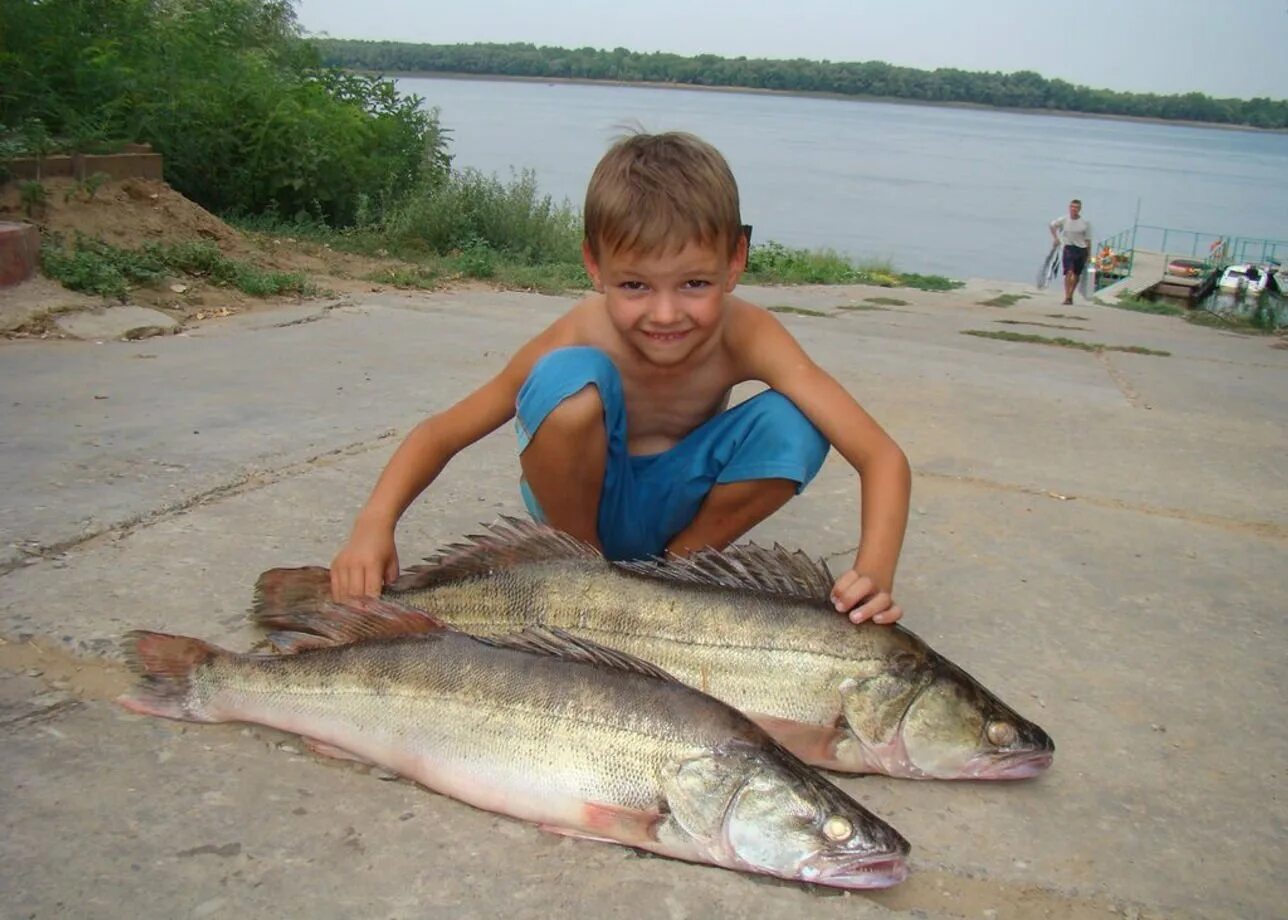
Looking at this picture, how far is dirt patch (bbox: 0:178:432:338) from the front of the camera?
6707 mm

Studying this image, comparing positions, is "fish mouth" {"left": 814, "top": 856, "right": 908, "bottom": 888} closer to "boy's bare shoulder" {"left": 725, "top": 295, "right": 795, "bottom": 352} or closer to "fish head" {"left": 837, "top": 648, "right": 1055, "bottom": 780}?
"fish head" {"left": 837, "top": 648, "right": 1055, "bottom": 780}

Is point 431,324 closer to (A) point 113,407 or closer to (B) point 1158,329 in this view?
(A) point 113,407

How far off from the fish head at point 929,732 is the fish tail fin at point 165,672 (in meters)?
1.33

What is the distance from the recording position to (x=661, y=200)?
2900mm

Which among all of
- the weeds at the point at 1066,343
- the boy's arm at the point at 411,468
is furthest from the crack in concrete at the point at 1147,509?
the weeds at the point at 1066,343

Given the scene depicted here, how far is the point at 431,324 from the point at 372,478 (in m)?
3.95

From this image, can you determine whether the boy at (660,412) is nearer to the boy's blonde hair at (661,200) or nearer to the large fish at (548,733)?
the boy's blonde hair at (661,200)

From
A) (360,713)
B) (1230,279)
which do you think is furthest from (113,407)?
(1230,279)

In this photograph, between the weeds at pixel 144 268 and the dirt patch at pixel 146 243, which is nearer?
the dirt patch at pixel 146 243

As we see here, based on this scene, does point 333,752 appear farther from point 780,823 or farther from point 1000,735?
point 1000,735

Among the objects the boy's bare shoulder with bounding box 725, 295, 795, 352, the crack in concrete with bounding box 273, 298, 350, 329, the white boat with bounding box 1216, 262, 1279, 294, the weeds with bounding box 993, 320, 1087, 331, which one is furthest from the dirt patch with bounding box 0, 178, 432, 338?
the white boat with bounding box 1216, 262, 1279, 294

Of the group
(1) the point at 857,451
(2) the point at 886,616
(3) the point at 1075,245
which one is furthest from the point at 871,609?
(3) the point at 1075,245

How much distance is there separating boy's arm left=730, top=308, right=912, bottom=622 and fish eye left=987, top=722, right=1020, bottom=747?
11.5 inches

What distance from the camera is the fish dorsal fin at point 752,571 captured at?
2.65 metres
